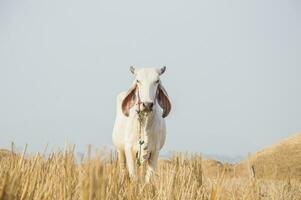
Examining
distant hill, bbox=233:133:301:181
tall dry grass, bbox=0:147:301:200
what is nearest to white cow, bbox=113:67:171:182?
tall dry grass, bbox=0:147:301:200

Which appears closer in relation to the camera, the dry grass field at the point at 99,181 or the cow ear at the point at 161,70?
the dry grass field at the point at 99,181

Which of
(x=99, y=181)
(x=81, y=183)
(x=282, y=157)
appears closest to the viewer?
(x=99, y=181)

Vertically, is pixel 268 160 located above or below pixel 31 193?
above

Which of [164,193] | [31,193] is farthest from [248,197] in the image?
[31,193]

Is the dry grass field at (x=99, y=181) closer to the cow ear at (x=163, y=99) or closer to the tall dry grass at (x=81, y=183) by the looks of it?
the tall dry grass at (x=81, y=183)

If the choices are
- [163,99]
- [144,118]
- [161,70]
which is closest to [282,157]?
[163,99]

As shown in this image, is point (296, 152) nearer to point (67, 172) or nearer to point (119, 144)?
point (119, 144)

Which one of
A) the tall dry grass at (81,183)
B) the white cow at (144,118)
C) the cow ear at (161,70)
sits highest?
the cow ear at (161,70)

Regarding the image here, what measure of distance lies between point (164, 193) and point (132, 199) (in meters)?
0.17

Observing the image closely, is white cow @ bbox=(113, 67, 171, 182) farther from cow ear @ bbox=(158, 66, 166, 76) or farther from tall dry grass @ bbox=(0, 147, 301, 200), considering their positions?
tall dry grass @ bbox=(0, 147, 301, 200)

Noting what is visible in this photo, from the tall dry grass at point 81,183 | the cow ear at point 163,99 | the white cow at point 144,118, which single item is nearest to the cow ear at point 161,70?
the white cow at point 144,118

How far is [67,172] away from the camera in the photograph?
2.65 meters

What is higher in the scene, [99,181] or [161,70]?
[161,70]

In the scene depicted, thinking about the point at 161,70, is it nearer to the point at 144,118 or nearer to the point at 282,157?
the point at 144,118
